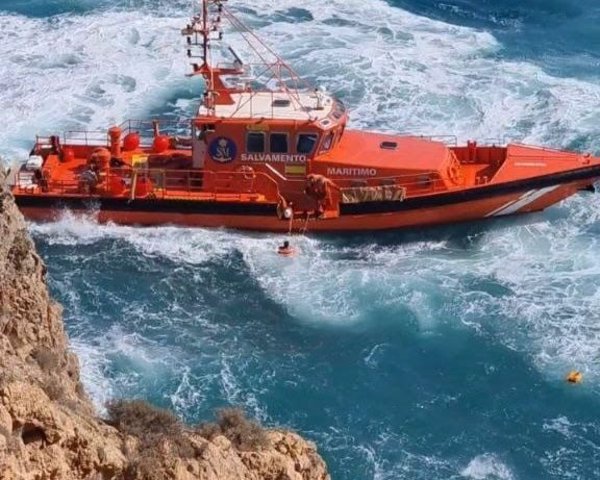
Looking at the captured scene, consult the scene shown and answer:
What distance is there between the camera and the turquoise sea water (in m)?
20.4

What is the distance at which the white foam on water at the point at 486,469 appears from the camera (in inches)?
755

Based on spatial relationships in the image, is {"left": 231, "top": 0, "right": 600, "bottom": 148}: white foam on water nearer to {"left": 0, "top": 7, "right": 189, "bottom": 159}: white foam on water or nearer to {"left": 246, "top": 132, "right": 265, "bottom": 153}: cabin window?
{"left": 0, "top": 7, "right": 189, "bottom": 159}: white foam on water

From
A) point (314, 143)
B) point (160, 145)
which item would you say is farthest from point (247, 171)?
point (160, 145)

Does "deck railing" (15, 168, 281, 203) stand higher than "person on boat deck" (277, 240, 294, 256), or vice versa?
"deck railing" (15, 168, 281, 203)

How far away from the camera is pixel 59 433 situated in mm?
9773

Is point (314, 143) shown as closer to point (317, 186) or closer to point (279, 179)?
point (317, 186)

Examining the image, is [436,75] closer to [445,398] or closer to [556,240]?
[556,240]

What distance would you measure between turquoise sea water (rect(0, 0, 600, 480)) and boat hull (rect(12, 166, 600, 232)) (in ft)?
1.11

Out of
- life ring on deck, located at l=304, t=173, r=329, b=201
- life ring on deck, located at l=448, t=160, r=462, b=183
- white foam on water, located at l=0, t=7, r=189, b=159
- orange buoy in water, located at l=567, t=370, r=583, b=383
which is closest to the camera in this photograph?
orange buoy in water, located at l=567, t=370, r=583, b=383

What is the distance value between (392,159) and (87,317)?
857 centimetres

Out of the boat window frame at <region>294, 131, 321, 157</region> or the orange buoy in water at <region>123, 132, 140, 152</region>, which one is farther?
the orange buoy in water at <region>123, 132, 140, 152</region>

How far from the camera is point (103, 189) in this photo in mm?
27047

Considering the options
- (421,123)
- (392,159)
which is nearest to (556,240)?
(392,159)

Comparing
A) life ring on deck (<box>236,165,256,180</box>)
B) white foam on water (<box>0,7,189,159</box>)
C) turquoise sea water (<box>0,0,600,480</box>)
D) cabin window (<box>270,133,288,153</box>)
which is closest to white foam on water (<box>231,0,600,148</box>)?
turquoise sea water (<box>0,0,600,480</box>)
